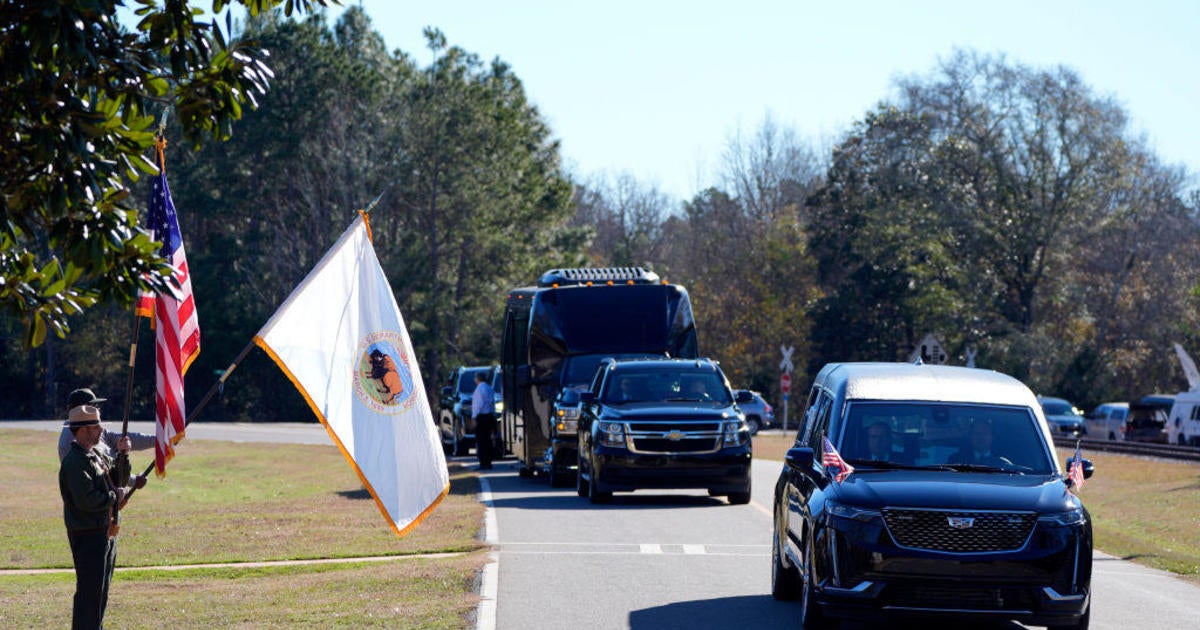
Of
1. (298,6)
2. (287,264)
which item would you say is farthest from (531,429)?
(287,264)

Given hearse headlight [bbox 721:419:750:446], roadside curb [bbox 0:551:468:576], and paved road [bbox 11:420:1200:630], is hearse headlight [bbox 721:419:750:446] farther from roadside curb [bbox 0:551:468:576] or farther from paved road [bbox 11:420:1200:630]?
roadside curb [bbox 0:551:468:576]

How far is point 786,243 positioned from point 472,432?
5176 centimetres

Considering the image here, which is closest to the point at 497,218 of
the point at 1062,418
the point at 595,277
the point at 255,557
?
the point at 1062,418

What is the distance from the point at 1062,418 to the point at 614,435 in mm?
40255

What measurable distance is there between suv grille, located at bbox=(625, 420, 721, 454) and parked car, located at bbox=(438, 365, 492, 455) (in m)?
14.8

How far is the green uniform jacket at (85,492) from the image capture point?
10133 millimetres

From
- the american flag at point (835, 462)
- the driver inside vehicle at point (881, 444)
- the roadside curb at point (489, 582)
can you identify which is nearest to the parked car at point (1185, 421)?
the roadside curb at point (489, 582)

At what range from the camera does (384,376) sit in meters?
12.1

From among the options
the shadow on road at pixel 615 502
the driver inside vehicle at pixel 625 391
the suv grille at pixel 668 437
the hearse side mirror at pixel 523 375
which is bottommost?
the shadow on road at pixel 615 502

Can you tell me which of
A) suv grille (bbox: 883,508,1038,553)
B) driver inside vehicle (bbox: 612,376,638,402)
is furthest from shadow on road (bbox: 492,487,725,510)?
suv grille (bbox: 883,508,1038,553)

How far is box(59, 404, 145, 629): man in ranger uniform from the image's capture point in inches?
400

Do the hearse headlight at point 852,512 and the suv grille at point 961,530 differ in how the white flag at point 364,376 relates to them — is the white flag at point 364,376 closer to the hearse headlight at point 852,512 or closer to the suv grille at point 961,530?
the hearse headlight at point 852,512

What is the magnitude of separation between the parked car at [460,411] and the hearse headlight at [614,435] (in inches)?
574

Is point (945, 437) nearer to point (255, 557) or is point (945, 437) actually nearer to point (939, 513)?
point (939, 513)
